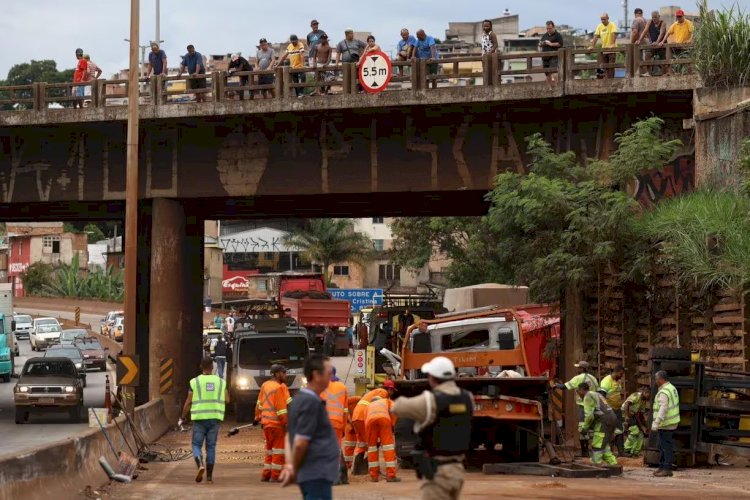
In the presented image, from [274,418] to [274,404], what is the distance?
0.63 ft

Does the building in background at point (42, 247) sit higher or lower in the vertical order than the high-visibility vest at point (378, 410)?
higher

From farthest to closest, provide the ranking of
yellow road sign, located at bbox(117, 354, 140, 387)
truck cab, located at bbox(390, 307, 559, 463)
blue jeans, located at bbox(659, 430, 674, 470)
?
yellow road sign, located at bbox(117, 354, 140, 387) < truck cab, located at bbox(390, 307, 559, 463) < blue jeans, located at bbox(659, 430, 674, 470)

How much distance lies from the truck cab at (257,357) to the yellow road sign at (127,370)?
7.37 metres

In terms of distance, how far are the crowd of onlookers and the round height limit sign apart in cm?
17

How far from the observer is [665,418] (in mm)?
20203

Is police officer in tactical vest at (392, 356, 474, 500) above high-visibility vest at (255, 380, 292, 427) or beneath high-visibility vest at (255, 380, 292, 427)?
above

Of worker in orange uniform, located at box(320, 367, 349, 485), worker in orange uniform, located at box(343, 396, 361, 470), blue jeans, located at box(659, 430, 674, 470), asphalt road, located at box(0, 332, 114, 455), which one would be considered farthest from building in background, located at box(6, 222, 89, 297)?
worker in orange uniform, located at box(320, 367, 349, 485)

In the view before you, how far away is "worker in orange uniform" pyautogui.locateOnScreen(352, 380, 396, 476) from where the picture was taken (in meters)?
19.1

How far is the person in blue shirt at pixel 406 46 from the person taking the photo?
3130 cm

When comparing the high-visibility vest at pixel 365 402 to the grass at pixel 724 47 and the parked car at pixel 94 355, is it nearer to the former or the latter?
the grass at pixel 724 47

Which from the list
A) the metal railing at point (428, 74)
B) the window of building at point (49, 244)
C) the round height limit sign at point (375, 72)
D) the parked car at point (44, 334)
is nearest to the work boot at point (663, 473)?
the metal railing at point (428, 74)

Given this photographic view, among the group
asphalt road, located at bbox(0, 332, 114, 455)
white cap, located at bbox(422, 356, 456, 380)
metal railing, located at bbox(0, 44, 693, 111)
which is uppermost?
metal railing, located at bbox(0, 44, 693, 111)

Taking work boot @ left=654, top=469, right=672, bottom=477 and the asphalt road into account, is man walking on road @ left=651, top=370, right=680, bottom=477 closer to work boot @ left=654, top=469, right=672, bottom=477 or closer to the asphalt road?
work boot @ left=654, top=469, right=672, bottom=477

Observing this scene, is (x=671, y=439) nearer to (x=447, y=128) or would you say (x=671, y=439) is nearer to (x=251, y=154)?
(x=447, y=128)
